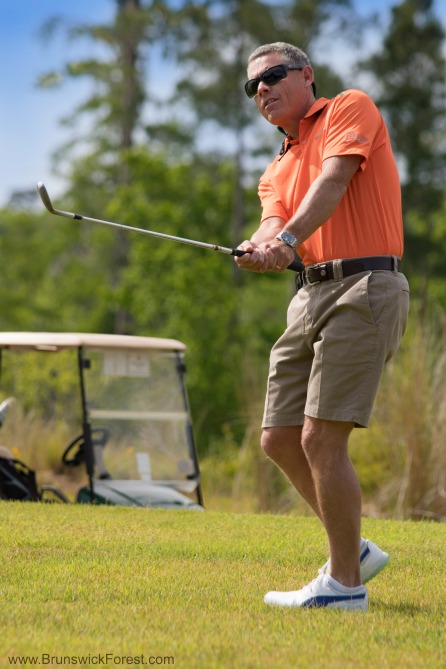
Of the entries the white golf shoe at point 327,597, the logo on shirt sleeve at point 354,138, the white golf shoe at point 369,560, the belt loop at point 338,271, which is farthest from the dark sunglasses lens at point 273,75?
the white golf shoe at point 327,597

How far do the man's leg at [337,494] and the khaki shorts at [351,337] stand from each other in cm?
8

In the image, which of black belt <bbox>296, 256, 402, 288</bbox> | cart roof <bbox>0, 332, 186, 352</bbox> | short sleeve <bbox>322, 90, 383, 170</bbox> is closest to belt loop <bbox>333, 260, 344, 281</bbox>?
black belt <bbox>296, 256, 402, 288</bbox>

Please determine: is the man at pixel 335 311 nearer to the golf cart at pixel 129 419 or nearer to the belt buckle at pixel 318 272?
the belt buckle at pixel 318 272

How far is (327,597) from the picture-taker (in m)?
3.89

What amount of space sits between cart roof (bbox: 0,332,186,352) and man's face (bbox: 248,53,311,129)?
483cm

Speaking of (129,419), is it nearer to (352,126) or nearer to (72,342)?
(72,342)

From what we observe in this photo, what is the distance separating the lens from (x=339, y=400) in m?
3.91

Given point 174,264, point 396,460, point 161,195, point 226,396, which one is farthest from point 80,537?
point 161,195

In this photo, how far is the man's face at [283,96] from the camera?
439 centimetres

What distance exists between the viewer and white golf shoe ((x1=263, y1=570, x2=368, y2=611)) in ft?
12.7

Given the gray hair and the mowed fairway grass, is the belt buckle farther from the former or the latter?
the mowed fairway grass

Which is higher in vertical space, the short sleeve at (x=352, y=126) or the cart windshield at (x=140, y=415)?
the short sleeve at (x=352, y=126)

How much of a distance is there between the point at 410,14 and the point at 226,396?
35.0 feet

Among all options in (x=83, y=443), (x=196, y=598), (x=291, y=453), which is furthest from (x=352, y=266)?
(x=83, y=443)
